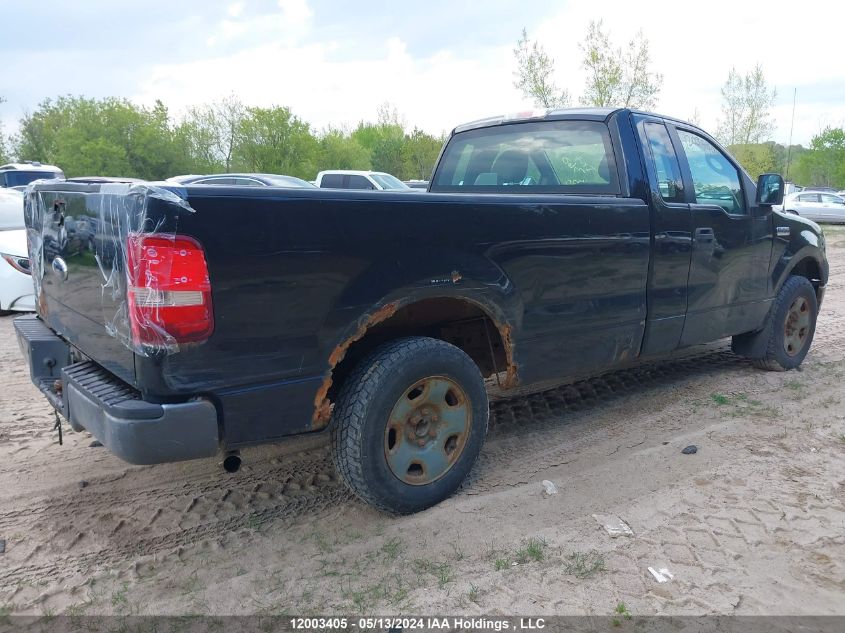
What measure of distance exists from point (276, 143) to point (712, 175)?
3693 centimetres

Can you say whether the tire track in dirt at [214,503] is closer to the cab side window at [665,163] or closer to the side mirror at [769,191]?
the cab side window at [665,163]

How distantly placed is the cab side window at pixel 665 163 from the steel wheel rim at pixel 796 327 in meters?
1.90

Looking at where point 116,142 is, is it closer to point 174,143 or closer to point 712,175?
point 174,143

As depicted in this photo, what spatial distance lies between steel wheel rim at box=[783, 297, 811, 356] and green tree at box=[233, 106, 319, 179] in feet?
116

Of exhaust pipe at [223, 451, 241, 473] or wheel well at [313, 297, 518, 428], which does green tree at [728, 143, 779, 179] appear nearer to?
wheel well at [313, 297, 518, 428]

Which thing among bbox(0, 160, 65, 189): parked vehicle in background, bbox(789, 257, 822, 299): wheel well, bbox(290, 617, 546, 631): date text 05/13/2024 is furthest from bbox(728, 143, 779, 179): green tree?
bbox(290, 617, 546, 631): date text 05/13/2024

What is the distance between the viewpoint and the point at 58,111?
4428 cm

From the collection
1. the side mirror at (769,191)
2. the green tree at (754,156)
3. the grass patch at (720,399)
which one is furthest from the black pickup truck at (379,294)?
the green tree at (754,156)

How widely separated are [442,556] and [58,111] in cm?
4962

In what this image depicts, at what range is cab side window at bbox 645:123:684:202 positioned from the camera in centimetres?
442

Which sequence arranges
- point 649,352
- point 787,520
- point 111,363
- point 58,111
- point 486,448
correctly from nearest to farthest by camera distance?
point 111,363, point 787,520, point 486,448, point 649,352, point 58,111

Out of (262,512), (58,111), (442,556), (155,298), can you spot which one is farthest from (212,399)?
(58,111)

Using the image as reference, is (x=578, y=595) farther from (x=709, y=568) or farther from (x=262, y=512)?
(x=262, y=512)

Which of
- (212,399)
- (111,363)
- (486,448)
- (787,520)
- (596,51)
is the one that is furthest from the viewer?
(596,51)
